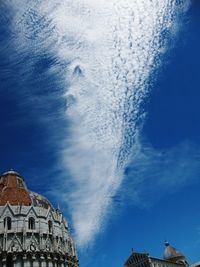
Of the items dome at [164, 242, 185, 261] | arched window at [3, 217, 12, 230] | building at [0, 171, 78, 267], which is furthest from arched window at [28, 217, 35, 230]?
dome at [164, 242, 185, 261]

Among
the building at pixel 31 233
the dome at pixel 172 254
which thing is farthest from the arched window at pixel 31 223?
the dome at pixel 172 254

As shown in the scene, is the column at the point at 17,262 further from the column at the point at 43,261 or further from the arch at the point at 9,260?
the column at the point at 43,261

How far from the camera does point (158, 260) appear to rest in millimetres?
67000

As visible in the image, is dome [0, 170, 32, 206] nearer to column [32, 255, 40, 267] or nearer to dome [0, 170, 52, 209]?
dome [0, 170, 52, 209]

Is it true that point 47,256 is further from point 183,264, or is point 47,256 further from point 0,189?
point 183,264

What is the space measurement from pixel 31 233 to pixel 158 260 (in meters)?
41.0

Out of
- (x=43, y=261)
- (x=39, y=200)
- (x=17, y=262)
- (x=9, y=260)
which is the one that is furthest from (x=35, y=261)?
(x=39, y=200)

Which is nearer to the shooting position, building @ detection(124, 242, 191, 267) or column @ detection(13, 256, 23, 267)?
column @ detection(13, 256, 23, 267)

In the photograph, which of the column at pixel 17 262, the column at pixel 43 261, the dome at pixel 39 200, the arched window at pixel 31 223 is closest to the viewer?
the column at pixel 17 262

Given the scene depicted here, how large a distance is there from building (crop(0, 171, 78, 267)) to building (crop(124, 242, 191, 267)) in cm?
2830

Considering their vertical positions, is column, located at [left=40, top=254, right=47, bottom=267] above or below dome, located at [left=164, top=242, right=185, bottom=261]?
below

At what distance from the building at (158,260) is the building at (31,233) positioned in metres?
28.3

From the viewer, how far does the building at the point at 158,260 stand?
2557 inches

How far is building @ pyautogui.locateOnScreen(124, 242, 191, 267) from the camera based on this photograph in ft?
213
